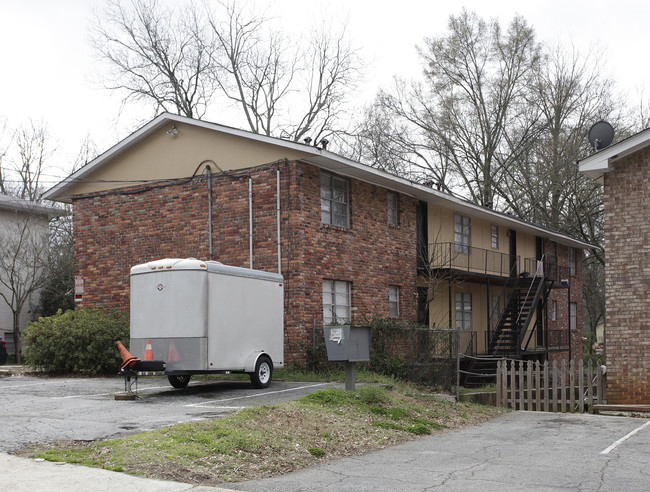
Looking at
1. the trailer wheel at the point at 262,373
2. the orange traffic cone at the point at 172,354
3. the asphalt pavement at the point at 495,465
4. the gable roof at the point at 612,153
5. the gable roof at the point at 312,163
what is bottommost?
the asphalt pavement at the point at 495,465

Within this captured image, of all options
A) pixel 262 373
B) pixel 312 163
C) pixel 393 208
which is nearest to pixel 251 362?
pixel 262 373

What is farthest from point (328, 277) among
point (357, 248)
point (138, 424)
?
point (138, 424)

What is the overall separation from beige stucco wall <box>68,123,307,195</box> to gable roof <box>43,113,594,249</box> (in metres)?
0.16

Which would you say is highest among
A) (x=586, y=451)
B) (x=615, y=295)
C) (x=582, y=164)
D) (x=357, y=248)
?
(x=582, y=164)

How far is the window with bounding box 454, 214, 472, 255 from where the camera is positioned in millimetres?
27312

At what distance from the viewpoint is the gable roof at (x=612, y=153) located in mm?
15992

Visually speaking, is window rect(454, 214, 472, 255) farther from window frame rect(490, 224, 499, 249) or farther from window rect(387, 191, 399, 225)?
window rect(387, 191, 399, 225)

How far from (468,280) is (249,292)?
13.5m

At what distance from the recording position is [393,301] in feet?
76.7

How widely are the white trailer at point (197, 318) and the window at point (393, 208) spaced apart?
27.6 feet

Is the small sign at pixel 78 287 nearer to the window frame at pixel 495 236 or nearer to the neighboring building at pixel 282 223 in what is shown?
the neighboring building at pixel 282 223

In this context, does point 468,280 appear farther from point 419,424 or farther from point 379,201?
point 419,424

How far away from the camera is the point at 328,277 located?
20344 mm

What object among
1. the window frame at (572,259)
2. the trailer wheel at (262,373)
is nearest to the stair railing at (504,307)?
the window frame at (572,259)
